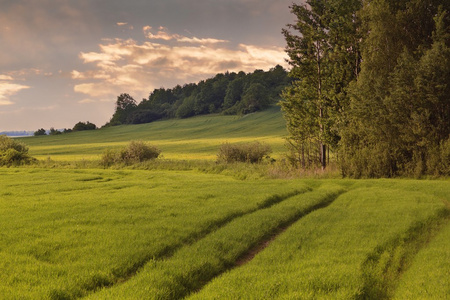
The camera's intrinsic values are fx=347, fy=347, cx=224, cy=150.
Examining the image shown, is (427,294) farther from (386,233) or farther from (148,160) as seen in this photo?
(148,160)

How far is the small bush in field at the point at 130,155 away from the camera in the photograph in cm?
4494

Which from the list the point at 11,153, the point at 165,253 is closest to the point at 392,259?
the point at 165,253

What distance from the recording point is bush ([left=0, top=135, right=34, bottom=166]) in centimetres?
4469

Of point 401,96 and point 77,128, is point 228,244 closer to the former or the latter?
point 401,96

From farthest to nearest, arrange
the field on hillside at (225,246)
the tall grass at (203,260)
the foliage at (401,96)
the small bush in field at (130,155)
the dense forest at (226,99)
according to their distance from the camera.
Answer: the dense forest at (226,99) < the small bush in field at (130,155) < the foliage at (401,96) < the field on hillside at (225,246) < the tall grass at (203,260)

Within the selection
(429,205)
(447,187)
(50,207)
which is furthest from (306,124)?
(50,207)

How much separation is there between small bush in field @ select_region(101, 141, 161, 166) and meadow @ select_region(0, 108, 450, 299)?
2464cm

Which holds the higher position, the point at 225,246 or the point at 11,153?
the point at 11,153

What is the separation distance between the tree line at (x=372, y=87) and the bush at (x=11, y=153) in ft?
116

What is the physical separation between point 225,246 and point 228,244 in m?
0.21

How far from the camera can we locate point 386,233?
12086 mm

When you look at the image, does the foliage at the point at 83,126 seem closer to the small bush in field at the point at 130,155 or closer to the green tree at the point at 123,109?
the green tree at the point at 123,109

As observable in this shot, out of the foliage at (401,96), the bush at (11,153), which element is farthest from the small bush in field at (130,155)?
the foliage at (401,96)

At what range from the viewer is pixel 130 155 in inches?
1800
